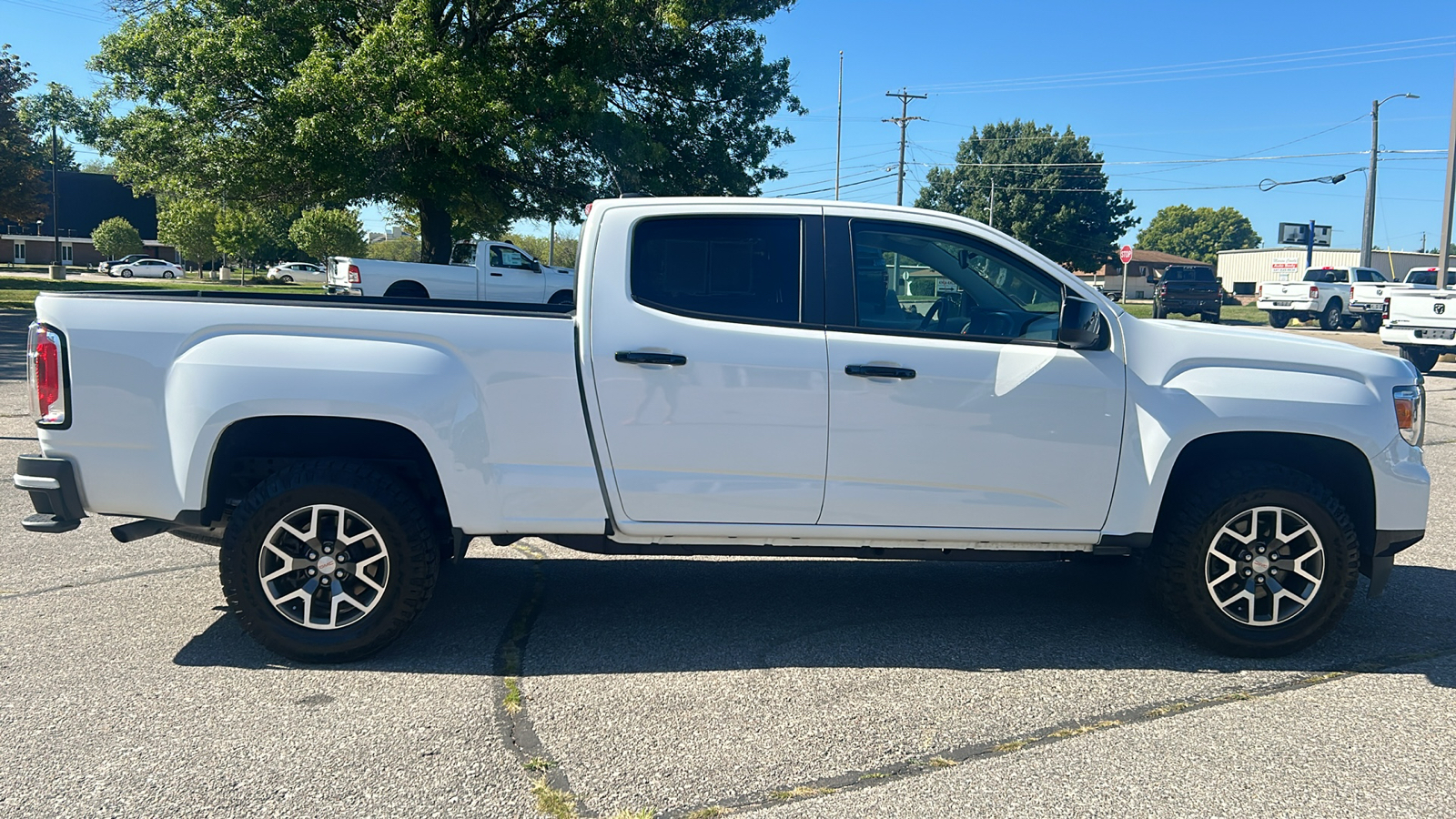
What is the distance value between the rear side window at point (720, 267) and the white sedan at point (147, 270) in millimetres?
71640

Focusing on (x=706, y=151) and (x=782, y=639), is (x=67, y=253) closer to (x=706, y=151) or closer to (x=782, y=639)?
(x=706, y=151)

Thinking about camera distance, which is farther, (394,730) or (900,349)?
(900,349)

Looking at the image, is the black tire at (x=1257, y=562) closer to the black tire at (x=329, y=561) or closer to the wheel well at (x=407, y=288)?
the black tire at (x=329, y=561)

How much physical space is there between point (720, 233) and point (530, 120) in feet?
60.9

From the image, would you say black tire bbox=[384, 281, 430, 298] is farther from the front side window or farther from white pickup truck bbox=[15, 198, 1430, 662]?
the front side window

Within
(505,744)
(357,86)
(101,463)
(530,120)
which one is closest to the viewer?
(505,744)

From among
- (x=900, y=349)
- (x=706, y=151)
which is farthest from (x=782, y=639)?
(x=706, y=151)

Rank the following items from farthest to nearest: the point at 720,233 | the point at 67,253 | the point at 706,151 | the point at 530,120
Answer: the point at 67,253 < the point at 706,151 < the point at 530,120 < the point at 720,233

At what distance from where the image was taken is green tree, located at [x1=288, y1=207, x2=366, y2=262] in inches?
2532

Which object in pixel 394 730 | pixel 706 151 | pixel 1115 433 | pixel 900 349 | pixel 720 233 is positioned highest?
pixel 706 151

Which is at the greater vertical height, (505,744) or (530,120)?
(530,120)

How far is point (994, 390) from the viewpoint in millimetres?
4379

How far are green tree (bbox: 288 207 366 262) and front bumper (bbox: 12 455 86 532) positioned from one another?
63234 millimetres

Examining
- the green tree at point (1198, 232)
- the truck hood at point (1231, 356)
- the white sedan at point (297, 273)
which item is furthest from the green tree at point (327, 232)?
the green tree at point (1198, 232)
